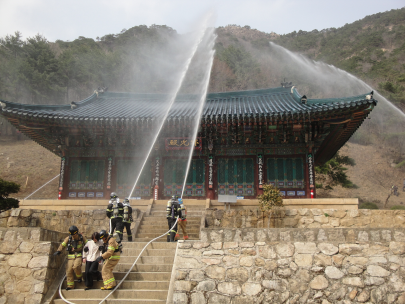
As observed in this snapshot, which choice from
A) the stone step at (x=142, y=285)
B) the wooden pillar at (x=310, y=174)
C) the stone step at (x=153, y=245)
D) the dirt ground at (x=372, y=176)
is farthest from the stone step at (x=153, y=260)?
the dirt ground at (x=372, y=176)

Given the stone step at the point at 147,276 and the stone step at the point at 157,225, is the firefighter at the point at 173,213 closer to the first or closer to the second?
the stone step at the point at 147,276

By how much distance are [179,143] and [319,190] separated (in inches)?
1104

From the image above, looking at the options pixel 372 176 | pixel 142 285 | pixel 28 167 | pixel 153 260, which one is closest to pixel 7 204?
pixel 153 260

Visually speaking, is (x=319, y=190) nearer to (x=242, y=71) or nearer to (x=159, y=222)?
(x=242, y=71)

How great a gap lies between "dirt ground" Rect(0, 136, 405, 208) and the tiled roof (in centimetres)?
1649

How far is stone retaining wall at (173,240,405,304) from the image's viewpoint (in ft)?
25.3

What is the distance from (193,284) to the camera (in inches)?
319

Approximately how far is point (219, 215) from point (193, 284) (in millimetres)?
5542

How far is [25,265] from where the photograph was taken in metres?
8.80

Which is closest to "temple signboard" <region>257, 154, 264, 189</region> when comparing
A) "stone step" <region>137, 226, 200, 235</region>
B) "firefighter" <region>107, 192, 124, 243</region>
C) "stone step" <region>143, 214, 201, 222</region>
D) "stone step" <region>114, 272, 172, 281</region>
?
"stone step" <region>143, 214, 201, 222</region>

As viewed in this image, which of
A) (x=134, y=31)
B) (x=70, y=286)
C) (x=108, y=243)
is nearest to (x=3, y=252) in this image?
(x=70, y=286)

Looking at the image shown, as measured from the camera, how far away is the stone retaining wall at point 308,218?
13062 mm

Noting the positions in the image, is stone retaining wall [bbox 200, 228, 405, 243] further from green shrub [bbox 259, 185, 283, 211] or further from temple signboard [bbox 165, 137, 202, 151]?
temple signboard [bbox 165, 137, 202, 151]

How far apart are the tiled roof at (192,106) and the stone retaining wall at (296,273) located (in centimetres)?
813
